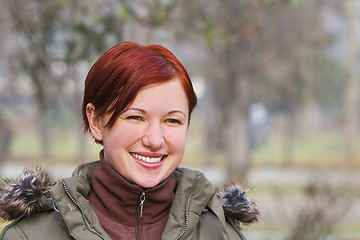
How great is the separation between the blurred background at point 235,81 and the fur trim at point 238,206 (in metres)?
0.10

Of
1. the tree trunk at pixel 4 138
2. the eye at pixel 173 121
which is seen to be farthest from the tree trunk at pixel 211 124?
→ the eye at pixel 173 121

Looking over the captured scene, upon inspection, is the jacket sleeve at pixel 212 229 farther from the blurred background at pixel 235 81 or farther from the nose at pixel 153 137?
the nose at pixel 153 137

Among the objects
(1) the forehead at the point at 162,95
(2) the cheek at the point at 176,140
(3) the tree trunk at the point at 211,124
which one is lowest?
(3) the tree trunk at the point at 211,124

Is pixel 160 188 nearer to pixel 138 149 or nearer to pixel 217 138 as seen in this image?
pixel 138 149

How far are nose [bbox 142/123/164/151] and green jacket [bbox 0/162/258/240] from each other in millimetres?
212

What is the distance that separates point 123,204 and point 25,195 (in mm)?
290

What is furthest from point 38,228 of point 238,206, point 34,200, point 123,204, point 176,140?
point 238,206

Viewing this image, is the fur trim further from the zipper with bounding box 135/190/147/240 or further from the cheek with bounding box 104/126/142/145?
the cheek with bounding box 104/126/142/145

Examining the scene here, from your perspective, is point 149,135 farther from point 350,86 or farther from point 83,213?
point 350,86

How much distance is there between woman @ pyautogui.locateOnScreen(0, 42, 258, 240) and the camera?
1993 mm

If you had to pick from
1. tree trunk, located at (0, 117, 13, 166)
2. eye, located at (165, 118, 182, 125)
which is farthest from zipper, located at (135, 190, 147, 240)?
tree trunk, located at (0, 117, 13, 166)

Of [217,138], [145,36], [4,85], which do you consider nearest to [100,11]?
[145,36]

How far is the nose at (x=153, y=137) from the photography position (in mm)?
2000

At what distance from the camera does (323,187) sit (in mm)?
7809
